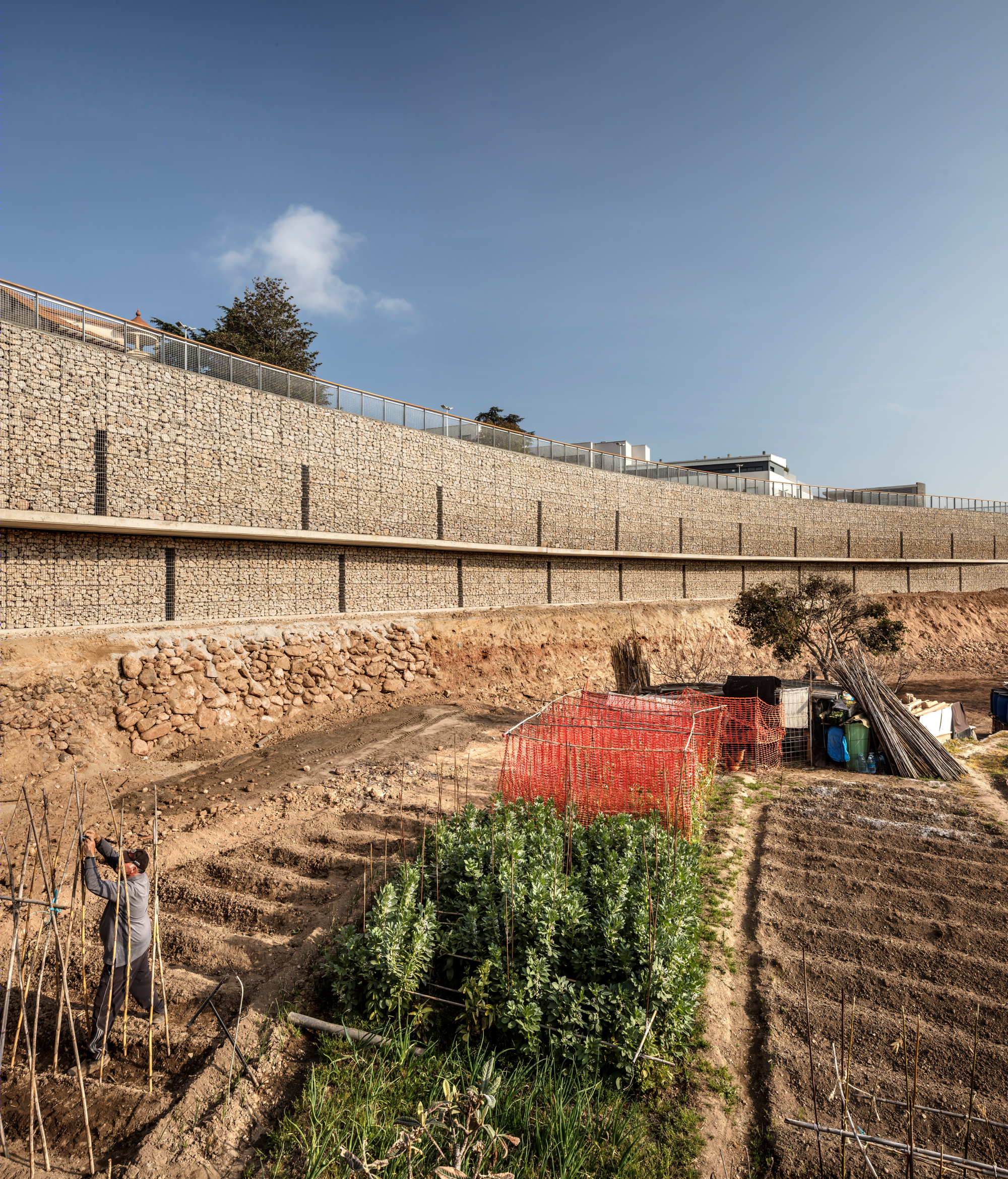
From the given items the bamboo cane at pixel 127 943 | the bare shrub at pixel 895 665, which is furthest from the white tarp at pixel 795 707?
the bamboo cane at pixel 127 943

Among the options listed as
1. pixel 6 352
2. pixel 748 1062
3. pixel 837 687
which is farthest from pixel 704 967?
pixel 6 352

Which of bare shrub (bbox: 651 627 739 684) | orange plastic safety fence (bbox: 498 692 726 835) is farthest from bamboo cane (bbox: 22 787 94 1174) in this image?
bare shrub (bbox: 651 627 739 684)

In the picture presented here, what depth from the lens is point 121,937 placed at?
5.23 meters

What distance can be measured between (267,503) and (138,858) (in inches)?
523

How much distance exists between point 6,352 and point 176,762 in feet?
29.4

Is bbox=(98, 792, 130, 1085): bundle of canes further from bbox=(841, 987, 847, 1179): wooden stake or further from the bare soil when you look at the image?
bbox=(841, 987, 847, 1179): wooden stake

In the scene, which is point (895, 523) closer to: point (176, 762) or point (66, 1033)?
point (176, 762)

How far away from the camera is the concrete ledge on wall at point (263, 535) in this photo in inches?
498

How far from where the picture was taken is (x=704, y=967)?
5805 mm

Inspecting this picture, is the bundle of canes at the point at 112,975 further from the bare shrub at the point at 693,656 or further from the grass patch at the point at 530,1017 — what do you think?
the bare shrub at the point at 693,656

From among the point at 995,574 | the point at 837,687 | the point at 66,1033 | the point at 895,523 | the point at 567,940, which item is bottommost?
the point at 66,1033

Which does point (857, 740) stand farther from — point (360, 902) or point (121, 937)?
point (121, 937)

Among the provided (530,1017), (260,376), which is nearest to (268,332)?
(260,376)

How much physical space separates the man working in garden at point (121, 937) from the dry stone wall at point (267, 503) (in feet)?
32.4
